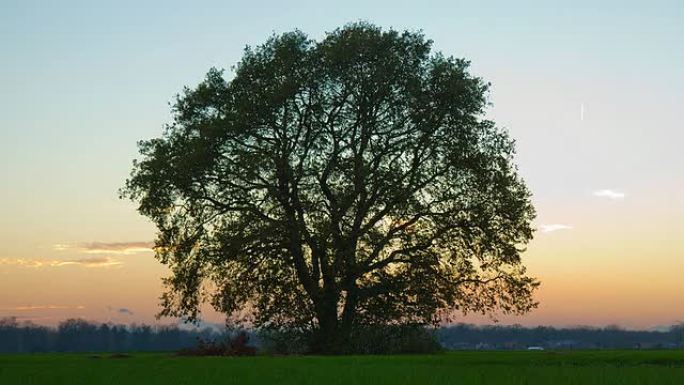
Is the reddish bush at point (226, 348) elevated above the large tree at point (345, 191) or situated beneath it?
situated beneath

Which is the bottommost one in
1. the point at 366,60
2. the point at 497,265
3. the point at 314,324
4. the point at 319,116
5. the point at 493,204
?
the point at 314,324

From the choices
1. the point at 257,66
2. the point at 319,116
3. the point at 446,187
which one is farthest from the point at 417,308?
the point at 257,66

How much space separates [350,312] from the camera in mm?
49250

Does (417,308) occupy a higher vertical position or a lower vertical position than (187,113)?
lower

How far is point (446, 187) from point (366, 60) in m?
8.87

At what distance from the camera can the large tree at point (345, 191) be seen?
48.5 m

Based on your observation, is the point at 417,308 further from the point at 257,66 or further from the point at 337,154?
the point at 257,66

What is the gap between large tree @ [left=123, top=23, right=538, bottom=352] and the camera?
48500mm

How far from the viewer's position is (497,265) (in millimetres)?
Result: 50094

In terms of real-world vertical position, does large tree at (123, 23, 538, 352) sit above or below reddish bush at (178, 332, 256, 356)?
above

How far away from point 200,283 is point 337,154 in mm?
11213

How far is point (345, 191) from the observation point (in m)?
47.8

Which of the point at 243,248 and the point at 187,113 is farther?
the point at 187,113

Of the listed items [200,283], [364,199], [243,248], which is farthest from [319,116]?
[200,283]
